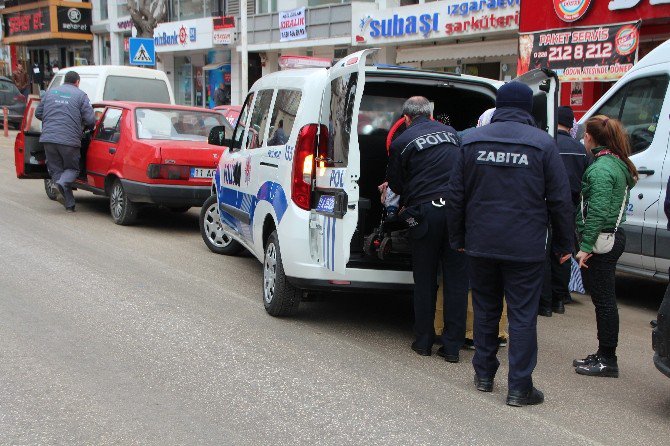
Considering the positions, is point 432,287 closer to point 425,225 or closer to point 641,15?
point 425,225

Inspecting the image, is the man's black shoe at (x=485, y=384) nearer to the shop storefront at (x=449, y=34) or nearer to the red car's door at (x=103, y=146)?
the red car's door at (x=103, y=146)

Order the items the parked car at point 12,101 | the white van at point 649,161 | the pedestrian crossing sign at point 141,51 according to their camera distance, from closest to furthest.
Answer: the white van at point 649,161
the pedestrian crossing sign at point 141,51
the parked car at point 12,101

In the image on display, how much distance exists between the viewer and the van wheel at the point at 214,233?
905cm

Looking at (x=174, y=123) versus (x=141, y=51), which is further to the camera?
(x=141, y=51)

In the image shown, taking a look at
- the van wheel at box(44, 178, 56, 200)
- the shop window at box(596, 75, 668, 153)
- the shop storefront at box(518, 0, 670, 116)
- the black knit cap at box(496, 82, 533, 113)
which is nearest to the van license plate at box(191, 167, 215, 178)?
the van wheel at box(44, 178, 56, 200)

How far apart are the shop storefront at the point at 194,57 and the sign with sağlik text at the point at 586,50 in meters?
18.8

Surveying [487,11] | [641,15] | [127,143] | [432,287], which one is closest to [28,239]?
[127,143]

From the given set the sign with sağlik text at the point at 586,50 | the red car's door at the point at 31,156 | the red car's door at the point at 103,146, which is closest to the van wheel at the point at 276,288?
the red car's door at the point at 103,146

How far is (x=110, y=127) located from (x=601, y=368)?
7.81 meters

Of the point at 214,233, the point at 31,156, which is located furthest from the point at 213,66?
the point at 214,233

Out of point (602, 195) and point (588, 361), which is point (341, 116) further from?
point (588, 361)

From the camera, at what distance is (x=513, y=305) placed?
4.70 m

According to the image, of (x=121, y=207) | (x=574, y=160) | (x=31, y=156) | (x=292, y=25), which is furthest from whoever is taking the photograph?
(x=292, y=25)

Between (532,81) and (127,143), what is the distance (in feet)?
20.5
